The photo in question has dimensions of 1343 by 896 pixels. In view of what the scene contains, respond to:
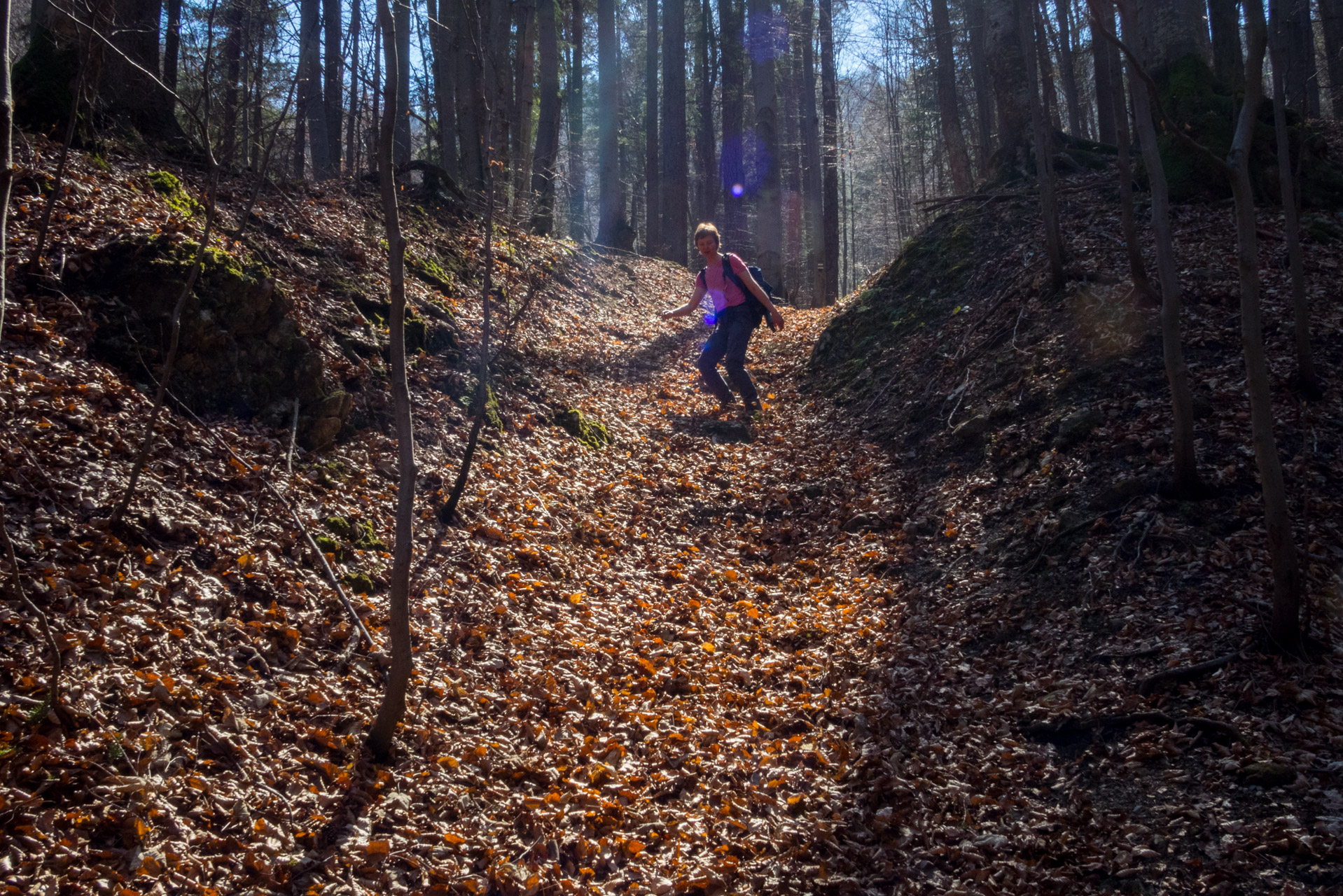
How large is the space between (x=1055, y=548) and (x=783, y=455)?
12.0 ft

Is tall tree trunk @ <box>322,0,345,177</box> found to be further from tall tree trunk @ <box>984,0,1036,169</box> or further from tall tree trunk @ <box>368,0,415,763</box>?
tall tree trunk @ <box>368,0,415,763</box>

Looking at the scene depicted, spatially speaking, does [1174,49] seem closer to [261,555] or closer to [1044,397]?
[1044,397]

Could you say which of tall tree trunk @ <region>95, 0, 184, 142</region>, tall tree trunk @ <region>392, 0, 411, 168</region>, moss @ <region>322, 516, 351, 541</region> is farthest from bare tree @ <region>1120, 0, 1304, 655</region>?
tall tree trunk @ <region>95, 0, 184, 142</region>

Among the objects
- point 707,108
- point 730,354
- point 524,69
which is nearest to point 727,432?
point 730,354

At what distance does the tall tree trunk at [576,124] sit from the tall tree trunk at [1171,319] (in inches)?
667

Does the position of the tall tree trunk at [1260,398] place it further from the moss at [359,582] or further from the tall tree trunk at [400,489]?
the moss at [359,582]

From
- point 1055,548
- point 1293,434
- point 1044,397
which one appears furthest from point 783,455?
point 1293,434

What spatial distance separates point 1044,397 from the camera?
6379mm

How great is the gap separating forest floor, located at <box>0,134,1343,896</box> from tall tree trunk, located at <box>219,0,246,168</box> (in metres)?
0.73

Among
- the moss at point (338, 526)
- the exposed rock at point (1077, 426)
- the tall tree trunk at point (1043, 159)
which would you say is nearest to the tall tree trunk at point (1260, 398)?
the exposed rock at point (1077, 426)

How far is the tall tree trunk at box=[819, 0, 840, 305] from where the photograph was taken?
17.7 meters

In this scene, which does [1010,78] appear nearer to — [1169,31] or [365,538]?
[1169,31]

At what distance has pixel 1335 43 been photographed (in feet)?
43.5

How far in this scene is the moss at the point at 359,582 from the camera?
448 centimetres
